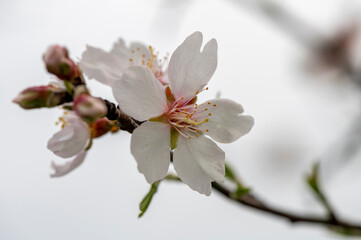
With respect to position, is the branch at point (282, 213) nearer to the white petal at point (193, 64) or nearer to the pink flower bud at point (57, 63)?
the white petal at point (193, 64)

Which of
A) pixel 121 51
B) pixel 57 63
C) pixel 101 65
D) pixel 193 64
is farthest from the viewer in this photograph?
pixel 121 51

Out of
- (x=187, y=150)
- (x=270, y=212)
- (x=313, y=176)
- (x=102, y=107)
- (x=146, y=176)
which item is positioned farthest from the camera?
(x=313, y=176)

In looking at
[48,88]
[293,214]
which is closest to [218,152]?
[48,88]

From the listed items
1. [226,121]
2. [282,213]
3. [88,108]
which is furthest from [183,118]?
[282,213]

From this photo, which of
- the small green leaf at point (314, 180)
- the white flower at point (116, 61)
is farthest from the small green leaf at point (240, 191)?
the white flower at point (116, 61)

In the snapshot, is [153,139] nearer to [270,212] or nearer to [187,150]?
[187,150]

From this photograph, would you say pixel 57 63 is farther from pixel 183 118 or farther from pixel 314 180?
pixel 314 180
